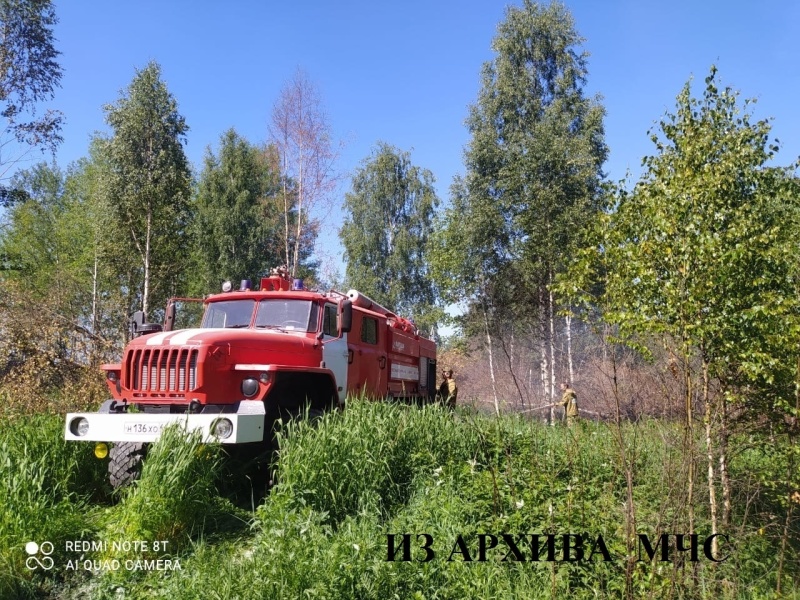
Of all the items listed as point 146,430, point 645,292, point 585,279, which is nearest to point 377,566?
point 146,430

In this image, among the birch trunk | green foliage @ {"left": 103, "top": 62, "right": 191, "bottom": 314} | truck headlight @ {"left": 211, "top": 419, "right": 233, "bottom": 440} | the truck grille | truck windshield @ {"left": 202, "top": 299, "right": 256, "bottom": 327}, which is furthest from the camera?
green foliage @ {"left": 103, "top": 62, "right": 191, "bottom": 314}

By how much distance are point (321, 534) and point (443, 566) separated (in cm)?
104

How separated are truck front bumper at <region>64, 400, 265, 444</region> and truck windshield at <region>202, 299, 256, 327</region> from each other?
1.98 metres

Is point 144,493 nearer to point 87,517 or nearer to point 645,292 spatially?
point 87,517

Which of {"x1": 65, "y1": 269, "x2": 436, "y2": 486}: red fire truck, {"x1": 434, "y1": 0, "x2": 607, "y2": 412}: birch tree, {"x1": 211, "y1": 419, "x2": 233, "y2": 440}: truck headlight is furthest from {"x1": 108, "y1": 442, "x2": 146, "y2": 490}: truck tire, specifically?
{"x1": 434, "y1": 0, "x2": 607, "y2": 412}: birch tree

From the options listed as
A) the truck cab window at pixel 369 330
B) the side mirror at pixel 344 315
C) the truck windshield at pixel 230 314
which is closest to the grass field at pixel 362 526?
the side mirror at pixel 344 315

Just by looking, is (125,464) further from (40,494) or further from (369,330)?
(369,330)

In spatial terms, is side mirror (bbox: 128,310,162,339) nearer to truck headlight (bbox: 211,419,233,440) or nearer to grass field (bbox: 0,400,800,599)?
grass field (bbox: 0,400,800,599)

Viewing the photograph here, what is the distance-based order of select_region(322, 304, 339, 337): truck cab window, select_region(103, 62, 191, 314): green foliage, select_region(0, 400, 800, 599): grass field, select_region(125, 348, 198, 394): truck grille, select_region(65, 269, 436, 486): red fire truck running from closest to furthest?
select_region(0, 400, 800, 599): grass field, select_region(65, 269, 436, 486): red fire truck, select_region(125, 348, 198, 394): truck grille, select_region(322, 304, 339, 337): truck cab window, select_region(103, 62, 191, 314): green foliage

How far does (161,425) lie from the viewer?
5.76 metres

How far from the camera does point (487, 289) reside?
1869cm

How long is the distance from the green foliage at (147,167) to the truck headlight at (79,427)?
1279 cm

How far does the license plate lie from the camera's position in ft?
18.9

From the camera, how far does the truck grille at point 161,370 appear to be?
623cm
